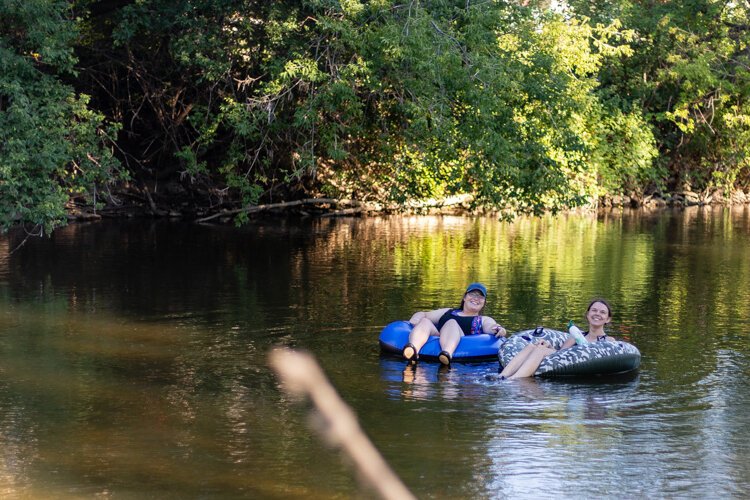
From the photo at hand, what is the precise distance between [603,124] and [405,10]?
17.1 meters

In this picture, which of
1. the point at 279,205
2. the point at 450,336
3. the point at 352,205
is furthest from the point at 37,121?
the point at 352,205

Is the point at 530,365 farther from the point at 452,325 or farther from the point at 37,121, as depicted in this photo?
the point at 37,121

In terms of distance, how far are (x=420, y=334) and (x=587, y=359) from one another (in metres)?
1.84

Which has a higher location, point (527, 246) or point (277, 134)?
point (277, 134)

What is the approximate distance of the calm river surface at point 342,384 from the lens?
8445 millimetres

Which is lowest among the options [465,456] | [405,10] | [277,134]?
[465,456]

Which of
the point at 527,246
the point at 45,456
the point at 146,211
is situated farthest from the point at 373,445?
the point at 146,211

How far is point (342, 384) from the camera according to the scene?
37.3 feet

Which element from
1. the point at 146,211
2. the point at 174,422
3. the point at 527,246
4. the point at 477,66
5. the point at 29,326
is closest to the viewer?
the point at 174,422

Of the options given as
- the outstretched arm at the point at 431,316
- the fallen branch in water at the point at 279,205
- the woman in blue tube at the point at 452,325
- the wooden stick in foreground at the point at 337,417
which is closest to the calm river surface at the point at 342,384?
the wooden stick in foreground at the point at 337,417

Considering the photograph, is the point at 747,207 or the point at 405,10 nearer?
the point at 405,10

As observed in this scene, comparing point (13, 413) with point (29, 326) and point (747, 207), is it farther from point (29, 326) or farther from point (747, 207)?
point (747, 207)

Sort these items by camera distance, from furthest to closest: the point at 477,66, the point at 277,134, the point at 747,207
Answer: the point at 747,207
the point at 277,134
the point at 477,66

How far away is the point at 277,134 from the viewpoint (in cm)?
2267
